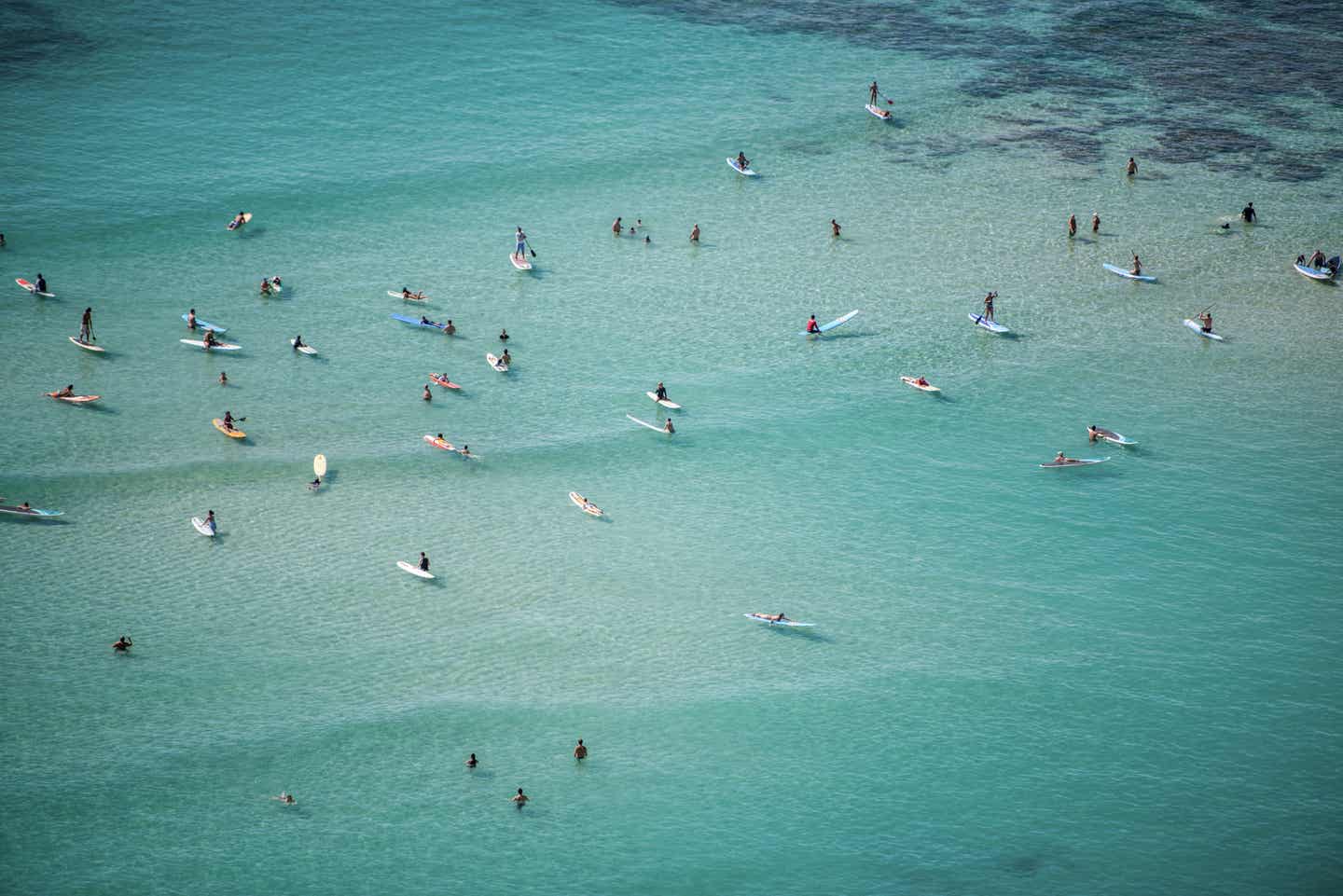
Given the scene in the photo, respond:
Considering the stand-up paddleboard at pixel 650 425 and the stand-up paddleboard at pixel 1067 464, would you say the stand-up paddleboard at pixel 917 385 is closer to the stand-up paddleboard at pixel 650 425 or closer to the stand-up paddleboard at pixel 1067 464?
the stand-up paddleboard at pixel 1067 464

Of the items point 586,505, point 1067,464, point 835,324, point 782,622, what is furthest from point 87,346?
point 1067,464

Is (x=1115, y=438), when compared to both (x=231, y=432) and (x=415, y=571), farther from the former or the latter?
(x=231, y=432)

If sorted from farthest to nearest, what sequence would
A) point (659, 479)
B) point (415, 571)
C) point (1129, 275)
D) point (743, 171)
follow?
1. point (743, 171)
2. point (1129, 275)
3. point (659, 479)
4. point (415, 571)

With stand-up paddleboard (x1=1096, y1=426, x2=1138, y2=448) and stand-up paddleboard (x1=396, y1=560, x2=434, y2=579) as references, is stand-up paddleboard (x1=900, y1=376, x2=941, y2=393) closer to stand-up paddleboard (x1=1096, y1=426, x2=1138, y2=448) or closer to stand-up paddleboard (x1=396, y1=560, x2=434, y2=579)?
stand-up paddleboard (x1=1096, y1=426, x2=1138, y2=448)

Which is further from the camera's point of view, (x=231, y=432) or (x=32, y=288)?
(x=32, y=288)

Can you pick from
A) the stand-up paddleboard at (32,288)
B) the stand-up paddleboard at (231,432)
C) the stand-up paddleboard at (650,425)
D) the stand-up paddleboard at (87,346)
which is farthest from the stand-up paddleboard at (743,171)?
the stand-up paddleboard at (32,288)

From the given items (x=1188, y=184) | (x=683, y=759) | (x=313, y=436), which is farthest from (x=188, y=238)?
(x=1188, y=184)

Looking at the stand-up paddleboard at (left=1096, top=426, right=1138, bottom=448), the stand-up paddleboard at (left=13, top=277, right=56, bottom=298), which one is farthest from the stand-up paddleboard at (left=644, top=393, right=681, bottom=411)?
the stand-up paddleboard at (left=13, top=277, right=56, bottom=298)
